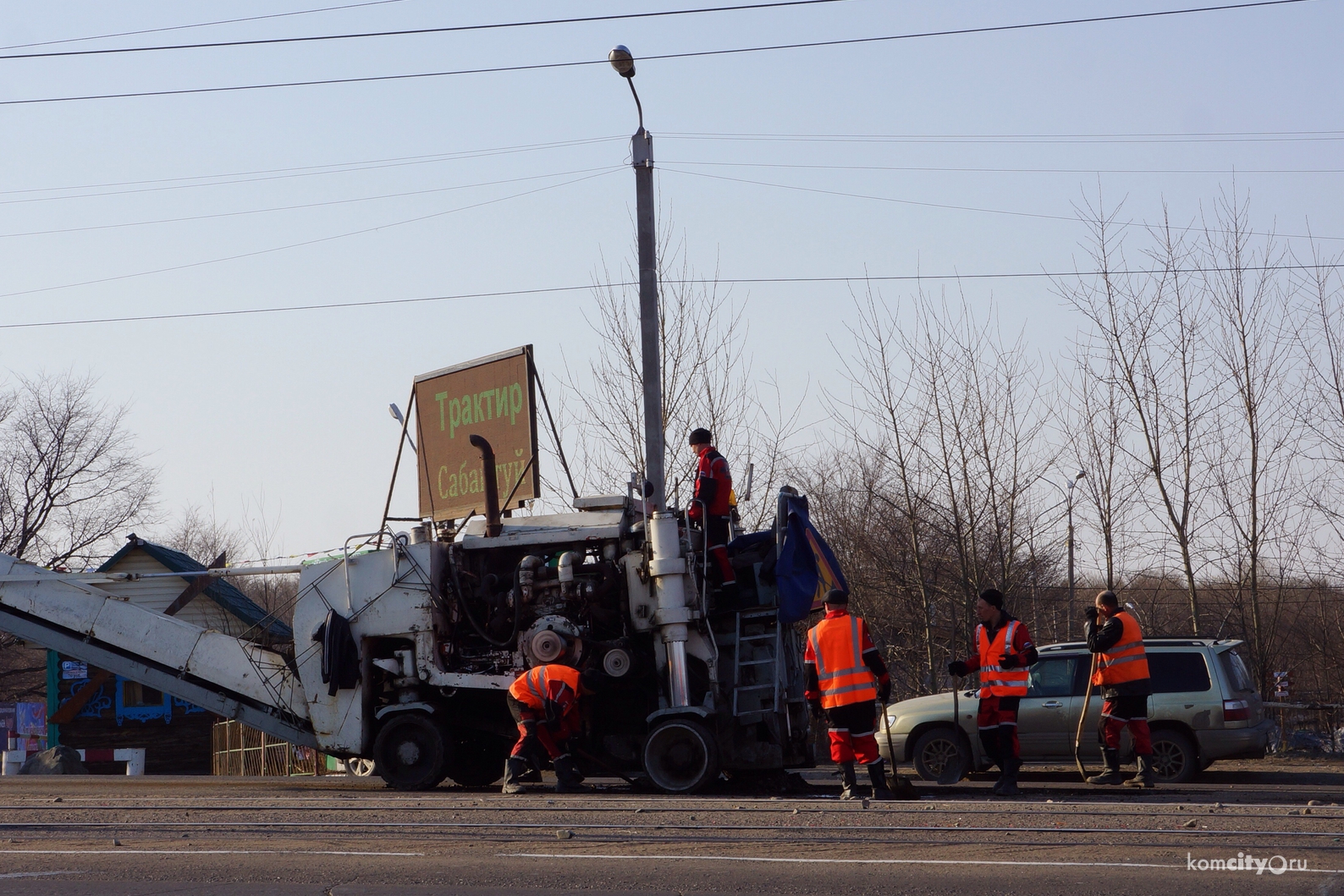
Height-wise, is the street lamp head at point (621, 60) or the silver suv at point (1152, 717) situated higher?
the street lamp head at point (621, 60)

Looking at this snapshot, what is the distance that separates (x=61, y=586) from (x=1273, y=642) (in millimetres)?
16895

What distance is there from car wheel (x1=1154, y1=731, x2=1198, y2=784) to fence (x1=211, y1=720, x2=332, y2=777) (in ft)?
46.3

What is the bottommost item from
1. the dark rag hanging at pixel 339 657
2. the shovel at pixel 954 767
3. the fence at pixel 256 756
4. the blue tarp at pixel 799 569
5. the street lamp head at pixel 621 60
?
the fence at pixel 256 756

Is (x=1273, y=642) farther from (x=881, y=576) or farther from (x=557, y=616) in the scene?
(x=557, y=616)

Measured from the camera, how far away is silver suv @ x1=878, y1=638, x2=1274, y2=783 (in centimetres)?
1288

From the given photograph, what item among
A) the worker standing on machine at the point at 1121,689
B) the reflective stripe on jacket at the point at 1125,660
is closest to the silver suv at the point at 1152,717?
the worker standing on machine at the point at 1121,689

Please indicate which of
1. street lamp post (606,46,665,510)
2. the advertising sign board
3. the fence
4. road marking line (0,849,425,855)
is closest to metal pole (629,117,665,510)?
street lamp post (606,46,665,510)

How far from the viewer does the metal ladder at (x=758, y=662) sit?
36.9ft

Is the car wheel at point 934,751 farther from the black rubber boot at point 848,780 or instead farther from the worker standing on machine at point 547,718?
the worker standing on machine at point 547,718

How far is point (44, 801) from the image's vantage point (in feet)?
36.1

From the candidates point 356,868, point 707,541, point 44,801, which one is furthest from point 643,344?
A: point 356,868

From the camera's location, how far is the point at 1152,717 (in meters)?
13.1

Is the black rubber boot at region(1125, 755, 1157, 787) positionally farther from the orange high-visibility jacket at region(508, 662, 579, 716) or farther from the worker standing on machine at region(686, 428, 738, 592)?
the orange high-visibility jacket at region(508, 662, 579, 716)

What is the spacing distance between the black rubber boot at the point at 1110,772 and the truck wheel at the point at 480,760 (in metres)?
5.59
